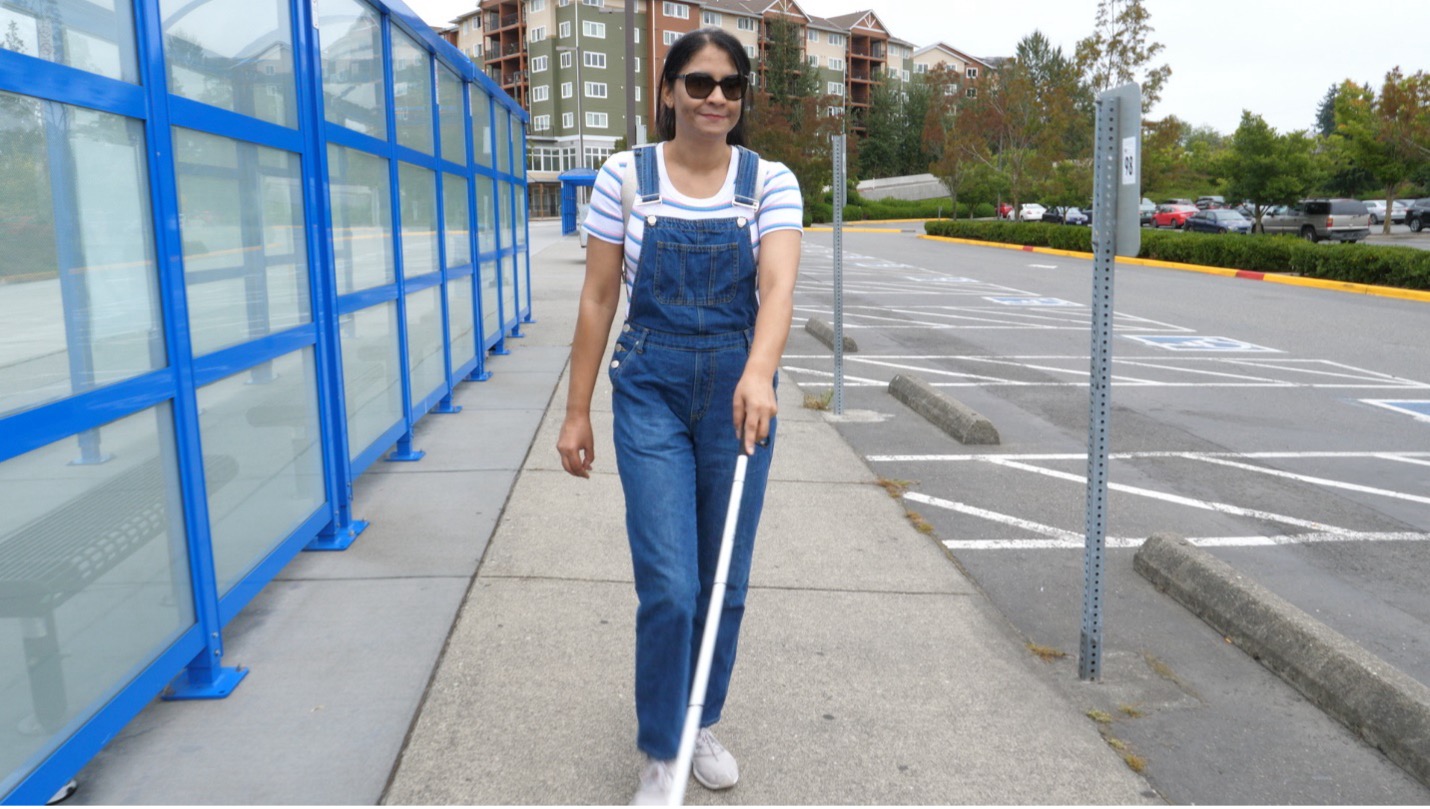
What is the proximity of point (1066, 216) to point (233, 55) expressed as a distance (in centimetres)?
4975

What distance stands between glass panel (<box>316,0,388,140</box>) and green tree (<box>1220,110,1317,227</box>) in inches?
1259

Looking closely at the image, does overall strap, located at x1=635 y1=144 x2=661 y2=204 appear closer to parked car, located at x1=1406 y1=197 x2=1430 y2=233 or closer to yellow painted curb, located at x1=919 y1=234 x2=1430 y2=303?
yellow painted curb, located at x1=919 y1=234 x2=1430 y2=303

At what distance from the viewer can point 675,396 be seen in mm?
2658

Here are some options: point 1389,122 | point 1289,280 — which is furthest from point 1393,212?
point 1289,280

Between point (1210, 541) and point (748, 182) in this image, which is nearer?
point (748, 182)

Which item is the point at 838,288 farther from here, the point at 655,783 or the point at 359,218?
the point at 655,783

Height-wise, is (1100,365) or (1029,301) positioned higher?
(1100,365)

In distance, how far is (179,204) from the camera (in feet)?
11.3

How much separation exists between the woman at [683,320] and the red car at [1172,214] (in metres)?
46.9

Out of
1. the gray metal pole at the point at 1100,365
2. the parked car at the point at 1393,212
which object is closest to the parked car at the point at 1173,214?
the parked car at the point at 1393,212

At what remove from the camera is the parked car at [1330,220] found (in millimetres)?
33594

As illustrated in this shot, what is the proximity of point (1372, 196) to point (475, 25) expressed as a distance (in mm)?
63186

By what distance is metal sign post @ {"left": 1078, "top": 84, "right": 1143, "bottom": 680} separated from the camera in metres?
3.49

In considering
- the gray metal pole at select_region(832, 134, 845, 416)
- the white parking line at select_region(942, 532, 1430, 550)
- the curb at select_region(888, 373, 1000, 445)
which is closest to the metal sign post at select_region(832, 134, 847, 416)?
the gray metal pole at select_region(832, 134, 845, 416)
